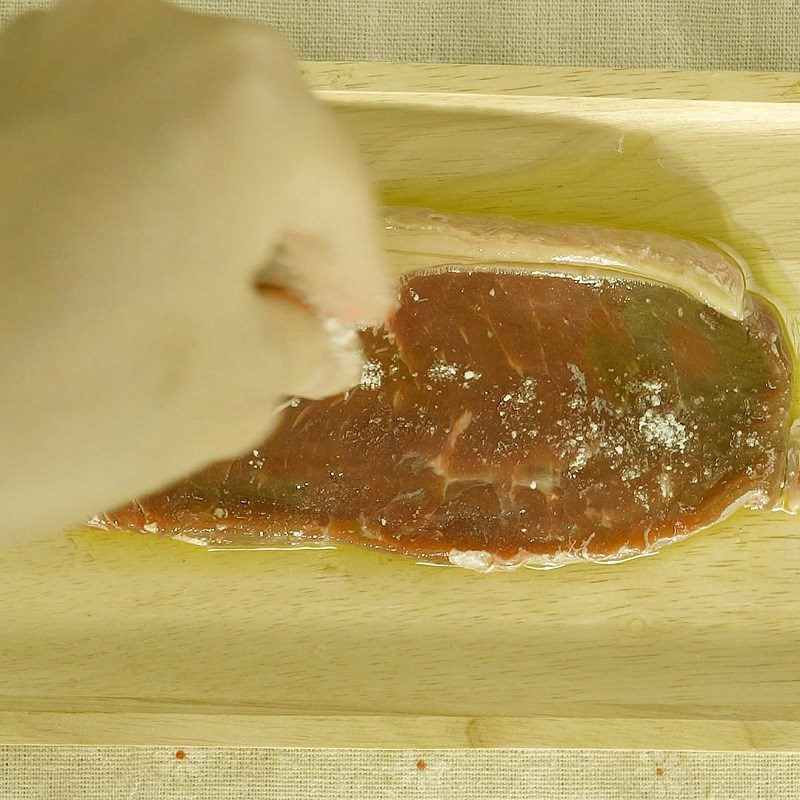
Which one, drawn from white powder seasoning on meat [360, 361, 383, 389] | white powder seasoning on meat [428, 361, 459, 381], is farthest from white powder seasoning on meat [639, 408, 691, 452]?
white powder seasoning on meat [360, 361, 383, 389]

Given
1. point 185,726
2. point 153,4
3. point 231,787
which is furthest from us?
point 231,787

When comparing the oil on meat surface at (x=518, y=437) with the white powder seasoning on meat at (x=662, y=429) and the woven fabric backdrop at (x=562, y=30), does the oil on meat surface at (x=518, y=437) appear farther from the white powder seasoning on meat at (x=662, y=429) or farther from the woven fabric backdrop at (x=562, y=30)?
the woven fabric backdrop at (x=562, y=30)

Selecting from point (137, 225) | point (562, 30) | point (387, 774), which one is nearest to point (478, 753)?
point (387, 774)

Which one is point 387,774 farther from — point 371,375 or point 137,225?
point 137,225

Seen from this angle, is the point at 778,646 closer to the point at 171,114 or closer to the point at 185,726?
the point at 185,726

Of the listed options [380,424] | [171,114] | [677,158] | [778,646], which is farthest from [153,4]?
[778,646]

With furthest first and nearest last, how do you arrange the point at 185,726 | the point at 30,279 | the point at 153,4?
the point at 185,726
the point at 153,4
the point at 30,279
